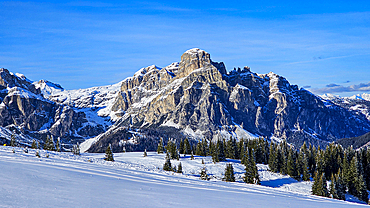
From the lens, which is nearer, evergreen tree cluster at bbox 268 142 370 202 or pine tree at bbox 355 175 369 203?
evergreen tree cluster at bbox 268 142 370 202

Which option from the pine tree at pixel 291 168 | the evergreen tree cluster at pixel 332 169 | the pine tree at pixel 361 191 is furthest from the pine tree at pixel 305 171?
the pine tree at pixel 361 191

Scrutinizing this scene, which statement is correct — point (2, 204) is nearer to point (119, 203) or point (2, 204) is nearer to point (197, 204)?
point (119, 203)

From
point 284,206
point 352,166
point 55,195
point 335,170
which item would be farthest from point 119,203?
point 335,170

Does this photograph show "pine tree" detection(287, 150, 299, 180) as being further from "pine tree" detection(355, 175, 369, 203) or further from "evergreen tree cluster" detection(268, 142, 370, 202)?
"pine tree" detection(355, 175, 369, 203)

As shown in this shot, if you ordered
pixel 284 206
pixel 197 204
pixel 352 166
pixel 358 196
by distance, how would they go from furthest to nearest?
pixel 352 166 < pixel 358 196 < pixel 284 206 < pixel 197 204

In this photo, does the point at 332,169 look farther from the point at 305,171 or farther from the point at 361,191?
the point at 361,191

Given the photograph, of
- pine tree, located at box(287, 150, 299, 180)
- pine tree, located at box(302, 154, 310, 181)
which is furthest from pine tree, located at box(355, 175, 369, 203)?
pine tree, located at box(287, 150, 299, 180)

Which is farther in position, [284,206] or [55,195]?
[284,206]

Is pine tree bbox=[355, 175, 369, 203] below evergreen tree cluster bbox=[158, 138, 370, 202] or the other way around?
below

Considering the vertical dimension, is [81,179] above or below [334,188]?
above

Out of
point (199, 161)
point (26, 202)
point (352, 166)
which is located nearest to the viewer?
point (26, 202)

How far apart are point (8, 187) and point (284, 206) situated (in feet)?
61.0

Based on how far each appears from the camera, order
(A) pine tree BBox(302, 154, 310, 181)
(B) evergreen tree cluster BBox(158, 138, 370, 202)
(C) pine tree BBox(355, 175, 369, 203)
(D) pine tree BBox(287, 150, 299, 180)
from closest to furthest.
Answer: (B) evergreen tree cluster BBox(158, 138, 370, 202) → (C) pine tree BBox(355, 175, 369, 203) → (A) pine tree BBox(302, 154, 310, 181) → (D) pine tree BBox(287, 150, 299, 180)

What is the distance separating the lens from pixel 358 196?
260 feet
